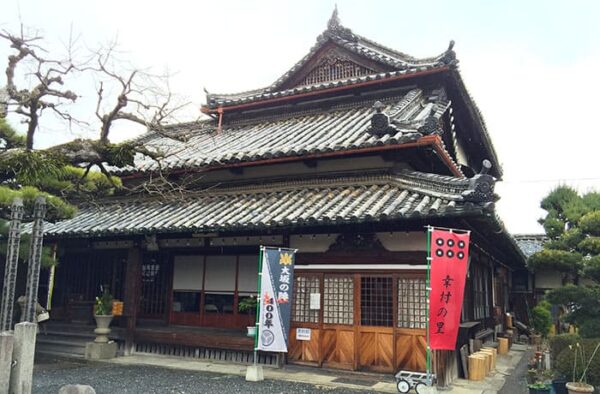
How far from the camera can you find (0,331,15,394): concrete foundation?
6.89 metres

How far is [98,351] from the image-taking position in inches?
511

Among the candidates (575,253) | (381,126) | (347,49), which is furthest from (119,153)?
(575,253)

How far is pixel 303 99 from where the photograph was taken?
54.8 feet

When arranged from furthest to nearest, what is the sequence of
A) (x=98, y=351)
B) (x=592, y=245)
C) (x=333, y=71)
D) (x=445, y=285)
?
1. (x=333, y=71)
2. (x=592, y=245)
3. (x=98, y=351)
4. (x=445, y=285)

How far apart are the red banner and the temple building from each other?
1.71 feet

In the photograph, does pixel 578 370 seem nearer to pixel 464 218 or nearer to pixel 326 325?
pixel 464 218

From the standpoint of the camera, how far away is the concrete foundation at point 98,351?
13.0 meters

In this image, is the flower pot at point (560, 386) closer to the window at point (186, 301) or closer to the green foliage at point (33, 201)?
the window at point (186, 301)

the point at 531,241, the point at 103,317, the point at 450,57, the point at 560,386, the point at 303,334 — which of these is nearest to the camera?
the point at 560,386

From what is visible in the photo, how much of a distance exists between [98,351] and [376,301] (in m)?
7.55

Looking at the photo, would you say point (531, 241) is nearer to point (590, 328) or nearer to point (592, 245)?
point (592, 245)

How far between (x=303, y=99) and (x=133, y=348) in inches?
370

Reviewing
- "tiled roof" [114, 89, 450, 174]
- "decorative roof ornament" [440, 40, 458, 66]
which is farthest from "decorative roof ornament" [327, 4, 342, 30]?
"decorative roof ornament" [440, 40, 458, 66]

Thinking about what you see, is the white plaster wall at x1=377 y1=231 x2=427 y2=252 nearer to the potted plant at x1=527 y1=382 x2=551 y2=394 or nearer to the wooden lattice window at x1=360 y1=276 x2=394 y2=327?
the wooden lattice window at x1=360 y1=276 x2=394 y2=327
